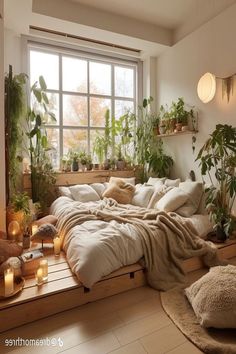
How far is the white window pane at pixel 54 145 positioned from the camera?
4051 mm

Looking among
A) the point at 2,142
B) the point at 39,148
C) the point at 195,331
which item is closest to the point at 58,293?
the point at 195,331

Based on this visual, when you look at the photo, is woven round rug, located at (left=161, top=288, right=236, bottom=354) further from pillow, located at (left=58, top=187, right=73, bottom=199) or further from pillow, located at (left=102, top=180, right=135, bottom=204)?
pillow, located at (left=58, top=187, right=73, bottom=199)

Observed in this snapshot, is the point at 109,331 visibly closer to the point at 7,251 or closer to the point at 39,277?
the point at 39,277

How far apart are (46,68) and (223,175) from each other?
Result: 124 inches

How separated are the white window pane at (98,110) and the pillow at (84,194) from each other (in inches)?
49.8

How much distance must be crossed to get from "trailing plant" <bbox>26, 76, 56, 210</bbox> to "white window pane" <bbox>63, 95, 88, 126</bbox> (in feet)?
1.27

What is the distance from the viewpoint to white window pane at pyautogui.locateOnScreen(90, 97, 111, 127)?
4.38 m

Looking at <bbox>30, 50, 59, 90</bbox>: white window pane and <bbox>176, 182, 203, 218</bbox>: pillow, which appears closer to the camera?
<bbox>176, 182, 203, 218</bbox>: pillow

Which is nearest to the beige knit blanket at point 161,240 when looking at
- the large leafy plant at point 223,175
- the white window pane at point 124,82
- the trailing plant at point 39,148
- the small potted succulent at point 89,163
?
the large leafy plant at point 223,175

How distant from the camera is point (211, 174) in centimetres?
349

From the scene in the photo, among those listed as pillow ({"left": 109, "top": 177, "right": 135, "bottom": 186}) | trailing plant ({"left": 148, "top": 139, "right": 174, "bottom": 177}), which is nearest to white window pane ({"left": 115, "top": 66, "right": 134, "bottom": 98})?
trailing plant ({"left": 148, "top": 139, "right": 174, "bottom": 177})

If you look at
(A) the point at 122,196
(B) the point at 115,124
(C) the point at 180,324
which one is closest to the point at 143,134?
(B) the point at 115,124

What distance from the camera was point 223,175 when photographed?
2.83 meters

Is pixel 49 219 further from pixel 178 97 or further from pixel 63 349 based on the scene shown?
pixel 178 97
